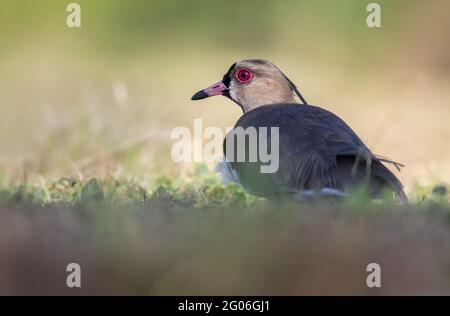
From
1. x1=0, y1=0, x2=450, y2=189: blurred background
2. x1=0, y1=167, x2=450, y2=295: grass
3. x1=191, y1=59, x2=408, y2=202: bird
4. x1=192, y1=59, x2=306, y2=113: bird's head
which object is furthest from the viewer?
x1=0, y1=0, x2=450, y2=189: blurred background

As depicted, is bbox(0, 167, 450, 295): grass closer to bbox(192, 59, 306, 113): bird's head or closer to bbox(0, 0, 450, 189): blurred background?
bbox(192, 59, 306, 113): bird's head

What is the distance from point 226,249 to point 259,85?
11.0 ft

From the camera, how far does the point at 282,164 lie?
5.13m

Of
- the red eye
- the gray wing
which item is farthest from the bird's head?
the gray wing

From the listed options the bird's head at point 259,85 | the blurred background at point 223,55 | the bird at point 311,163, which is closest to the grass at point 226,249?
the bird at point 311,163

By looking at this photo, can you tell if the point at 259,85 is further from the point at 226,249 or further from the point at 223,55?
the point at 223,55

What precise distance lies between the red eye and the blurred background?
2.56 metres

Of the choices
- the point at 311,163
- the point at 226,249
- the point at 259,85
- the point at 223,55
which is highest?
the point at 223,55

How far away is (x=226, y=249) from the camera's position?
11.5 feet

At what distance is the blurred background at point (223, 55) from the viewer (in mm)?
10930

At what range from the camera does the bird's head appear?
671cm

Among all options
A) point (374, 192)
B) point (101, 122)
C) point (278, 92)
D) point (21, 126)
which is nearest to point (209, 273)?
point (374, 192)

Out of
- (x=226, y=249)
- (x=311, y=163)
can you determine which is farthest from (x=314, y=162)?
(x=226, y=249)

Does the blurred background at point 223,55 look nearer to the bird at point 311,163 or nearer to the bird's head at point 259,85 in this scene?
the bird's head at point 259,85
